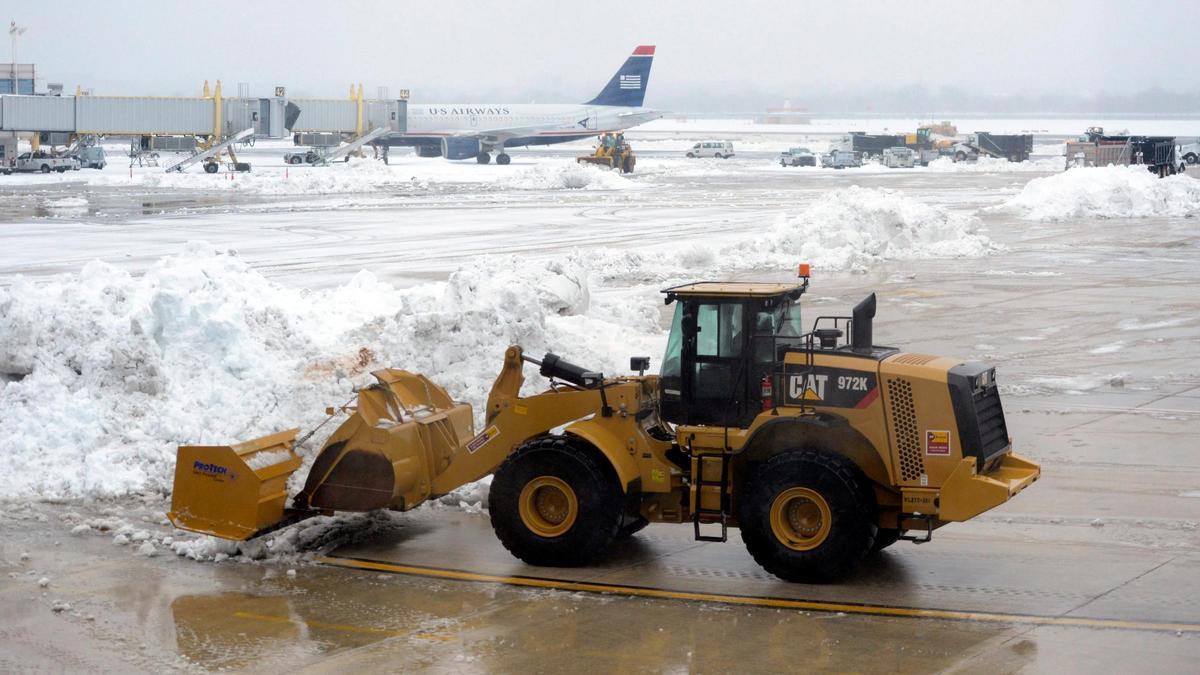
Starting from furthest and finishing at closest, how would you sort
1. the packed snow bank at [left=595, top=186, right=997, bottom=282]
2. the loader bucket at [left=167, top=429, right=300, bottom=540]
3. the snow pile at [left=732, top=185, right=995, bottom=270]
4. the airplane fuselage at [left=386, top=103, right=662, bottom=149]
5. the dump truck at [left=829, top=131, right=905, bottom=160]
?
1. the dump truck at [left=829, top=131, right=905, bottom=160]
2. the airplane fuselage at [left=386, top=103, right=662, bottom=149]
3. the snow pile at [left=732, top=185, right=995, bottom=270]
4. the packed snow bank at [left=595, top=186, right=997, bottom=282]
5. the loader bucket at [left=167, top=429, right=300, bottom=540]

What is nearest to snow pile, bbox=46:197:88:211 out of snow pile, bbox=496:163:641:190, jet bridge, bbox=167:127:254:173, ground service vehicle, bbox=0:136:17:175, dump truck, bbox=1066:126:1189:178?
snow pile, bbox=496:163:641:190

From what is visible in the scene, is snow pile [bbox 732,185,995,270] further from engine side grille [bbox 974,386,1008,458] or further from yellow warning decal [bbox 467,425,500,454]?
engine side grille [bbox 974,386,1008,458]

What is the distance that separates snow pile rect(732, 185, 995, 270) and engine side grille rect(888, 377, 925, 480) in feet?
75.1

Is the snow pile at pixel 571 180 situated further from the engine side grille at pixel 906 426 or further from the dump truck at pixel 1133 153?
the engine side grille at pixel 906 426

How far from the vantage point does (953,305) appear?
25938 mm

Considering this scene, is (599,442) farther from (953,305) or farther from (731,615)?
(953,305)

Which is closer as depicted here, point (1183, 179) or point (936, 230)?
point (936, 230)

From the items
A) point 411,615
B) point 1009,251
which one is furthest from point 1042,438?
point 1009,251

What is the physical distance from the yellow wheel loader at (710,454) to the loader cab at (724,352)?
10mm

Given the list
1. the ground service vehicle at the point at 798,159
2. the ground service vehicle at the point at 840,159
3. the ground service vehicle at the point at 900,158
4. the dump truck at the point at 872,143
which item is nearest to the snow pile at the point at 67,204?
the ground service vehicle at the point at 798,159

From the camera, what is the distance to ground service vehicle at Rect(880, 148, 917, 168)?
93.8 metres

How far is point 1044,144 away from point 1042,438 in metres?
132

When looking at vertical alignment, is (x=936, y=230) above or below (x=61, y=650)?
above

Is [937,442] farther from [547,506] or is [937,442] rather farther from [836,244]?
[836,244]
